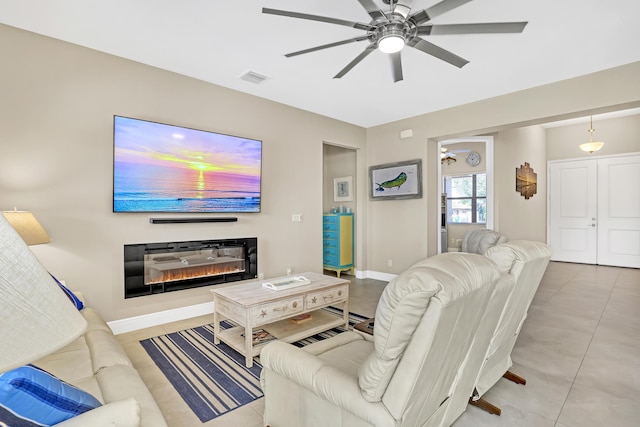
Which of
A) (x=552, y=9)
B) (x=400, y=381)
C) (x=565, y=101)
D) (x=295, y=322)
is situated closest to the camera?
(x=400, y=381)

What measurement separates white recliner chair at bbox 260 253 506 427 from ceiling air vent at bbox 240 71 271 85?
10.2 ft

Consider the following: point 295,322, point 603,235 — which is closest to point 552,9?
point 295,322

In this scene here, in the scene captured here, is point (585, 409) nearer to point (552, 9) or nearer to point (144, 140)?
point (552, 9)

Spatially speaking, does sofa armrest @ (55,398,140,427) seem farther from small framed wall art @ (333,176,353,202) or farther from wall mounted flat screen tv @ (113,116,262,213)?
small framed wall art @ (333,176,353,202)

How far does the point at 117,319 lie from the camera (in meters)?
3.33

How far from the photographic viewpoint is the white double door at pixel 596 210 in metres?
6.66

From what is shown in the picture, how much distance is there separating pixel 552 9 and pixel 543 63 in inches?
42.3

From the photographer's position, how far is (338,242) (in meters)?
5.83

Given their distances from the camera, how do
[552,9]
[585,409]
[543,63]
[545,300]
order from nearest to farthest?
[585,409], [552,9], [543,63], [545,300]

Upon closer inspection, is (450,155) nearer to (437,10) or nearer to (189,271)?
(437,10)

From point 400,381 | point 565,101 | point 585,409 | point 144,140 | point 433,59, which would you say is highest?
point 433,59

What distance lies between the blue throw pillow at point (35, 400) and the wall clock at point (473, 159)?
9140 mm

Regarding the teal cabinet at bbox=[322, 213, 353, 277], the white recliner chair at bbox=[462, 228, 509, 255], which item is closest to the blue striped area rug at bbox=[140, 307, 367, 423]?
the white recliner chair at bbox=[462, 228, 509, 255]

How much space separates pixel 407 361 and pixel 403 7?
2.10 m
